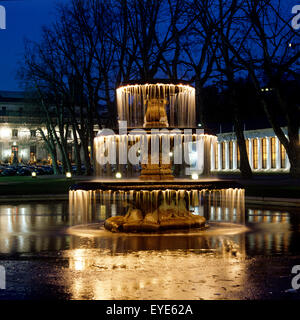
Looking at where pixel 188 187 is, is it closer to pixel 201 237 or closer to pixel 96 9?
pixel 201 237

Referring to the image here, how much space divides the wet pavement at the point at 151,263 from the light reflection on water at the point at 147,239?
0.07 feet

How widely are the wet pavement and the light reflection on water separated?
0.07ft

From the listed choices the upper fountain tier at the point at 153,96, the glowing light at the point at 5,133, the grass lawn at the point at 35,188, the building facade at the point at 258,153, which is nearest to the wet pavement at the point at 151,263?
the upper fountain tier at the point at 153,96

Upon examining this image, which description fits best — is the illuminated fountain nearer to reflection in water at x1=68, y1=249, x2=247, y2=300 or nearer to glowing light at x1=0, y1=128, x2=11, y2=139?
reflection in water at x1=68, y1=249, x2=247, y2=300

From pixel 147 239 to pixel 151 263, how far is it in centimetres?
316

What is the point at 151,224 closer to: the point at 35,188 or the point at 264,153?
the point at 35,188

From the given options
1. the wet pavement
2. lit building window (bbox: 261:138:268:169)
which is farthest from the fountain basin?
lit building window (bbox: 261:138:268:169)

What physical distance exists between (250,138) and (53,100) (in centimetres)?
3002

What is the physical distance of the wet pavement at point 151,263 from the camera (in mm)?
7148

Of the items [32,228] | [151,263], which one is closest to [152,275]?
[151,263]

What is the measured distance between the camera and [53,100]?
2319 inches

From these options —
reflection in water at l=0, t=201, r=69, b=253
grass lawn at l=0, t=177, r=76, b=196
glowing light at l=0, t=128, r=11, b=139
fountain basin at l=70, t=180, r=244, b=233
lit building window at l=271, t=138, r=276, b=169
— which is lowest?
reflection in water at l=0, t=201, r=69, b=253

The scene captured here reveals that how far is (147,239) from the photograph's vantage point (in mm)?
12312

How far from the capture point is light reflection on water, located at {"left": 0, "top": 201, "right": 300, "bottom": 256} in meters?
11.0
